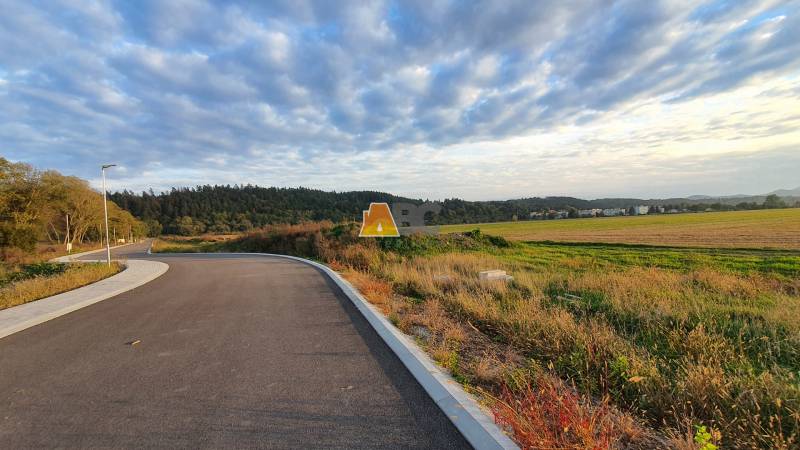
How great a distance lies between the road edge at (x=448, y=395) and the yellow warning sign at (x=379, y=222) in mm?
16336

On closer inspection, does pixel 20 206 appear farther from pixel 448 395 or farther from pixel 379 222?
pixel 448 395

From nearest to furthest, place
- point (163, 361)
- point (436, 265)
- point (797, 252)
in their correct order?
1. point (163, 361)
2. point (436, 265)
3. point (797, 252)

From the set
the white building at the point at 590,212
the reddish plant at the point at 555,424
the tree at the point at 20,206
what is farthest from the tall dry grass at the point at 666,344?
the white building at the point at 590,212

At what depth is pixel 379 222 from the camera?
2288 centimetres

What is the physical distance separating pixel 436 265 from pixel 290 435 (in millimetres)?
12503

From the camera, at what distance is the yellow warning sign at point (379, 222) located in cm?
2244

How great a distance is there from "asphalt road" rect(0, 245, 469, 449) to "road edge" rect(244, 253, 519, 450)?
11cm

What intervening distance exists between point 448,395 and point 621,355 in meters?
2.26

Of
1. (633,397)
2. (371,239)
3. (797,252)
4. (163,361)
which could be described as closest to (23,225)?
(371,239)

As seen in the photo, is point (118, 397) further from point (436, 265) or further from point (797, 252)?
point (797, 252)

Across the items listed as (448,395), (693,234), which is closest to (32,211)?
(448,395)

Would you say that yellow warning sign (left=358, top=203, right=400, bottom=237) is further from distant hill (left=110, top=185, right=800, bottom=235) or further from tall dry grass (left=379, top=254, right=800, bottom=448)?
distant hill (left=110, top=185, right=800, bottom=235)

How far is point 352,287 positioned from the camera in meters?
10.1

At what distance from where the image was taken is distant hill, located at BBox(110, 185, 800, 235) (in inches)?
3017
